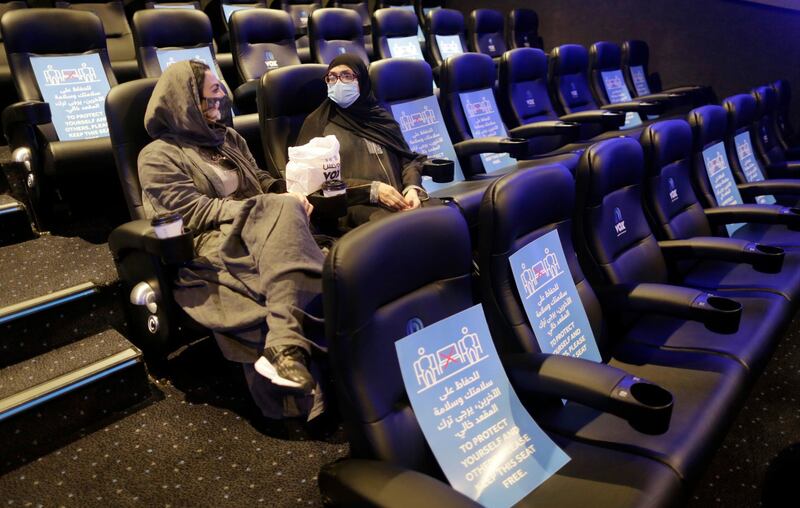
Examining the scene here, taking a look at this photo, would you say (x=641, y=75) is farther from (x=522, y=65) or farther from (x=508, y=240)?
(x=508, y=240)

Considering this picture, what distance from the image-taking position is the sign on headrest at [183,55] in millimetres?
2744

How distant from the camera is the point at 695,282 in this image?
1821mm

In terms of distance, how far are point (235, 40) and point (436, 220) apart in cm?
248

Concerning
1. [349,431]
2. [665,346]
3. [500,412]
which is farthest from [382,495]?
[665,346]

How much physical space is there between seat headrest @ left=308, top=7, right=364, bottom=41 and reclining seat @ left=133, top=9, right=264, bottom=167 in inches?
23.4

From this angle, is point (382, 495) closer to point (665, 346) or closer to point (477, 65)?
point (665, 346)

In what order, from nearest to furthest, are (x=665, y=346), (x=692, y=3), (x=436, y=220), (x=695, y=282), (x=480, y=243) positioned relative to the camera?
(x=436, y=220)
(x=480, y=243)
(x=665, y=346)
(x=695, y=282)
(x=692, y=3)

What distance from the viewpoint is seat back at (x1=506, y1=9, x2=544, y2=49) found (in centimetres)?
512

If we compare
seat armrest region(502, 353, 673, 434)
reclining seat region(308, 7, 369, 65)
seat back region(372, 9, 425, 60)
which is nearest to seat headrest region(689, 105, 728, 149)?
seat armrest region(502, 353, 673, 434)

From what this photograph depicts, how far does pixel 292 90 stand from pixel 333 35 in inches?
52.6

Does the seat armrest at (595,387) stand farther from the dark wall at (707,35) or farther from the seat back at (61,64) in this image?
the dark wall at (707,35)

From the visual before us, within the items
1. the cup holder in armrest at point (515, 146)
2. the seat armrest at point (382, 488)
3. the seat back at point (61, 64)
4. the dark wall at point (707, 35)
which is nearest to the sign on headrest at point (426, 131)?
the cup holder in armrest at point (515, 146)

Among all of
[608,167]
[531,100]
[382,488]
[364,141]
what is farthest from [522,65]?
[382,488]

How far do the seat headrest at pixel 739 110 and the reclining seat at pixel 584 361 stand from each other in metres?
1.70
